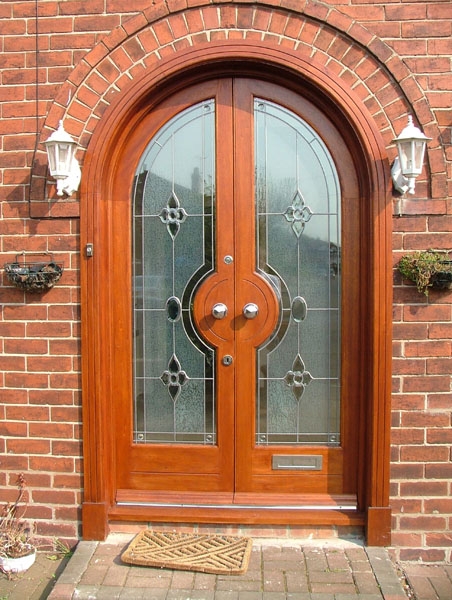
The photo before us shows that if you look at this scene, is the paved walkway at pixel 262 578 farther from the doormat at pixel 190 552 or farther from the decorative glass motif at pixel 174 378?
the decorative glass motif at pixel 174 378

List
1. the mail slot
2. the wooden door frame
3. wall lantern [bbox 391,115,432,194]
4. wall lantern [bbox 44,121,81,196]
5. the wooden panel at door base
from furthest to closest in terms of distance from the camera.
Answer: the mail slot < the wooden panel at door base < the wooden door frame < wall lantern [bbox 44,121,81,196] < wall lantern [bbox 391,115,432,194]

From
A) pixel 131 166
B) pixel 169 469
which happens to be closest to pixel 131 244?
pixel 131 166

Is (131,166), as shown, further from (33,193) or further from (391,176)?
(391,176)

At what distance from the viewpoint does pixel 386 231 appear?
330 cm

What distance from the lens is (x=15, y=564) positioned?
3.26m

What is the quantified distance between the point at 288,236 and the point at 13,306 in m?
1.77

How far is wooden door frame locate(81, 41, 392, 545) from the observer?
10.9 ft

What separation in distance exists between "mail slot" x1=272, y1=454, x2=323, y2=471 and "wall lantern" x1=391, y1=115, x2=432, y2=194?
1737 mm

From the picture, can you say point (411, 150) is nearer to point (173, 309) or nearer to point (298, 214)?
point (298, 214)

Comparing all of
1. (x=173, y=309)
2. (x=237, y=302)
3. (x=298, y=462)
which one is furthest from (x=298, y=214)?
(x=298, y=462)

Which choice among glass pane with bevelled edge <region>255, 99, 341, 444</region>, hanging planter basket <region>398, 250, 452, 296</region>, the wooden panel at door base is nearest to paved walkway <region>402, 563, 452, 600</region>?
the wooden panel at door base

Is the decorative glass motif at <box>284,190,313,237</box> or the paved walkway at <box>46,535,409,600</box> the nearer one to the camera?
the paved walkway at <box>46,535,409,600</box>

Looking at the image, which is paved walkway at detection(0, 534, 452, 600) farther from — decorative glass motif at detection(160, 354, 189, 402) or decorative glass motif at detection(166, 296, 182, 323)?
decorative glass motif at detection(166, 296, 182, 323)

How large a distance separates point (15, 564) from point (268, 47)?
3.36 m
